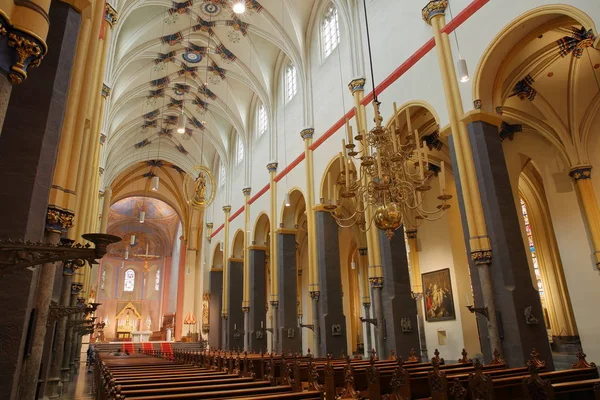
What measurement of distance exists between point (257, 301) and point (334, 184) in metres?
9.91

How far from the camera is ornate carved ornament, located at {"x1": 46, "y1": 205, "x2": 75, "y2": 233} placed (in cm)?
509

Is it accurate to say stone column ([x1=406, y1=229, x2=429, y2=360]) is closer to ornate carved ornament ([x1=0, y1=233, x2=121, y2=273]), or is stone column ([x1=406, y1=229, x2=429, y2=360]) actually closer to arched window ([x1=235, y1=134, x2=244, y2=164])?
arched window ([x1=235, y1=134, x2=244, y2=164])

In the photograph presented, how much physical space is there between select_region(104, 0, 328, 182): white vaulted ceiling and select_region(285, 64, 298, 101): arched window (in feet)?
2.16

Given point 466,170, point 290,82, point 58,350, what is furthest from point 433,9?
point 58,350

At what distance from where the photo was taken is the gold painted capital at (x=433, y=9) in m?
9.84

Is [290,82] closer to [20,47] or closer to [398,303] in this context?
[398,303]

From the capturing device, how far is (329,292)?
13320mm

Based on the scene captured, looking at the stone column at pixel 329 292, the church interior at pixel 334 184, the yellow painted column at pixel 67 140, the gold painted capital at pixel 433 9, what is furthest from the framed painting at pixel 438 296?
the yellow painted column at pixel 67 140

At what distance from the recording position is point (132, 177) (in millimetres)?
33156

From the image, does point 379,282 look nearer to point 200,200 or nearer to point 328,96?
point 328,96

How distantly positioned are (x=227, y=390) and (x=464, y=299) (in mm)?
11791

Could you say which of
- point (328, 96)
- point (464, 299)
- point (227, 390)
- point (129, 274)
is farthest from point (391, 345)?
point (129, 274)

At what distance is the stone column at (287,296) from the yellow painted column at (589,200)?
970 centimetres

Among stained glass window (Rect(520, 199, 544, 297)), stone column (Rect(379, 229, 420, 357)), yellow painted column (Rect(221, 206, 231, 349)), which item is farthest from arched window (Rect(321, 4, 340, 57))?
yellow painted column (Rect(221, 206, 231, 349))
